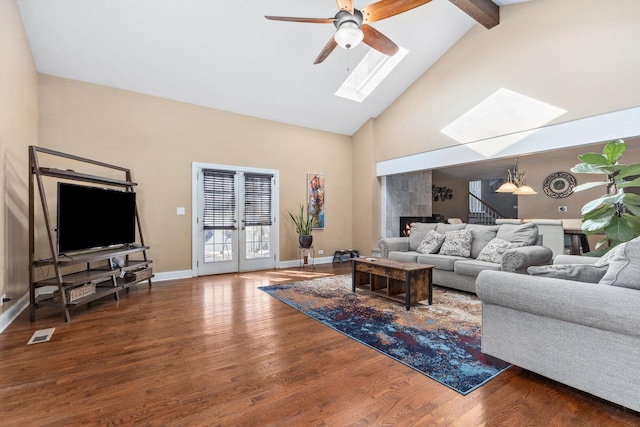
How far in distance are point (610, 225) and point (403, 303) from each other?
2.08 metres

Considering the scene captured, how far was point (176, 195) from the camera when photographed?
17.5 ft

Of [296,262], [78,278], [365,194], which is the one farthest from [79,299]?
[365,194]

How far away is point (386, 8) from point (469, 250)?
342 cm

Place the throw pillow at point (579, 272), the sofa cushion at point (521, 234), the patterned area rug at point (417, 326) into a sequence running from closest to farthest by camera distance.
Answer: the throw pillow at point (579, 272) < the patterned area rug at point (417, 326) < the sofa cushion at point (521, 234)

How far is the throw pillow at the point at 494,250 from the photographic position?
400 centimetres

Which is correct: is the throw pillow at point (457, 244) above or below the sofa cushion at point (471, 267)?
above

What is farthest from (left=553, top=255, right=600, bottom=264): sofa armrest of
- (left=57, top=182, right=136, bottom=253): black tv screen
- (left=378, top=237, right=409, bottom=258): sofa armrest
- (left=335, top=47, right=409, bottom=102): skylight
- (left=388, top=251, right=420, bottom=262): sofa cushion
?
(left=57, top=182, right=136, bottom=253): black tv screen

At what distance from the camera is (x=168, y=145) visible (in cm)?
525

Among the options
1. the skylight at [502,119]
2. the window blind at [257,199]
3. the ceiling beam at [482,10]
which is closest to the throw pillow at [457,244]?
the skylight at [502,119]

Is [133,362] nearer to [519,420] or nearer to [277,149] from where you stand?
[519,420]

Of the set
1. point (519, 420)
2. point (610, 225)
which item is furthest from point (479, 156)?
point (519, 420)

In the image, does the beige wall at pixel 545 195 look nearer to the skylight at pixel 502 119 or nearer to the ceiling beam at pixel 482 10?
the skylight at pixel 502 119

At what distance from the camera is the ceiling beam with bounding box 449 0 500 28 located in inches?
171

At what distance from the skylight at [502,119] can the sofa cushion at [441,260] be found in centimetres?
196
